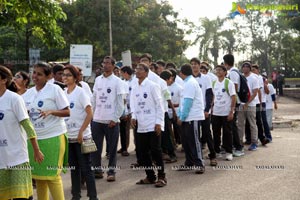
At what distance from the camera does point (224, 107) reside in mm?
8859

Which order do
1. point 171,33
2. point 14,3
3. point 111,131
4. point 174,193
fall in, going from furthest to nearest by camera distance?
point 171,33, point 14,3, point 111,131, point 174,193

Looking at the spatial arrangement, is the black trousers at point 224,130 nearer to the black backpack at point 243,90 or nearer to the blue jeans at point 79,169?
the black backpack at point 243,90

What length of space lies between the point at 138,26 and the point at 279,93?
1116 centimetres

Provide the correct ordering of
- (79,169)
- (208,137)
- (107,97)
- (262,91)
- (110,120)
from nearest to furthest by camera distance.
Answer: (79,169), (110,120), (107,97), (208,137), (262,91)

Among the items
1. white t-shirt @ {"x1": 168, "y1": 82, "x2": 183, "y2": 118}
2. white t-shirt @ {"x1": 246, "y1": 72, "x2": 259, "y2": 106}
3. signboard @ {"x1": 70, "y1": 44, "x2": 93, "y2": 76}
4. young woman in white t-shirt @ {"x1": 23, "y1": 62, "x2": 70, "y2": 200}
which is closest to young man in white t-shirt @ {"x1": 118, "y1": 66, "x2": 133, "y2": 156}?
white t-shirt @ {"x1": 168, "y1": 82, "x2": 183, "y2": 118}

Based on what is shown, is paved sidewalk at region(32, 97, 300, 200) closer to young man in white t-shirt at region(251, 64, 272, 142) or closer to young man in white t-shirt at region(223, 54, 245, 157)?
young man in white t-shirt at region(223, 54, 245, 157)

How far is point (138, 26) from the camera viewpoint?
32375 millimetres

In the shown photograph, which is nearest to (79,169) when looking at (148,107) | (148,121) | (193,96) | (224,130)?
(148,121)

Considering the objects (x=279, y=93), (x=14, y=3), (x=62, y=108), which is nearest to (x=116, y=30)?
(x=279, y=93)

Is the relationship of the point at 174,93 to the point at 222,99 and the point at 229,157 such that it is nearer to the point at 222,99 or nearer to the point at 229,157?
the point at 222,99

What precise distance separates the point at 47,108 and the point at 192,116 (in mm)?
3195

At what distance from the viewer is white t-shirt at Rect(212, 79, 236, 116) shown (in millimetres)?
8812

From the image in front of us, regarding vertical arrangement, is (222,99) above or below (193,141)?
above

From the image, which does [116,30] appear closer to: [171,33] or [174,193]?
[171,33]
